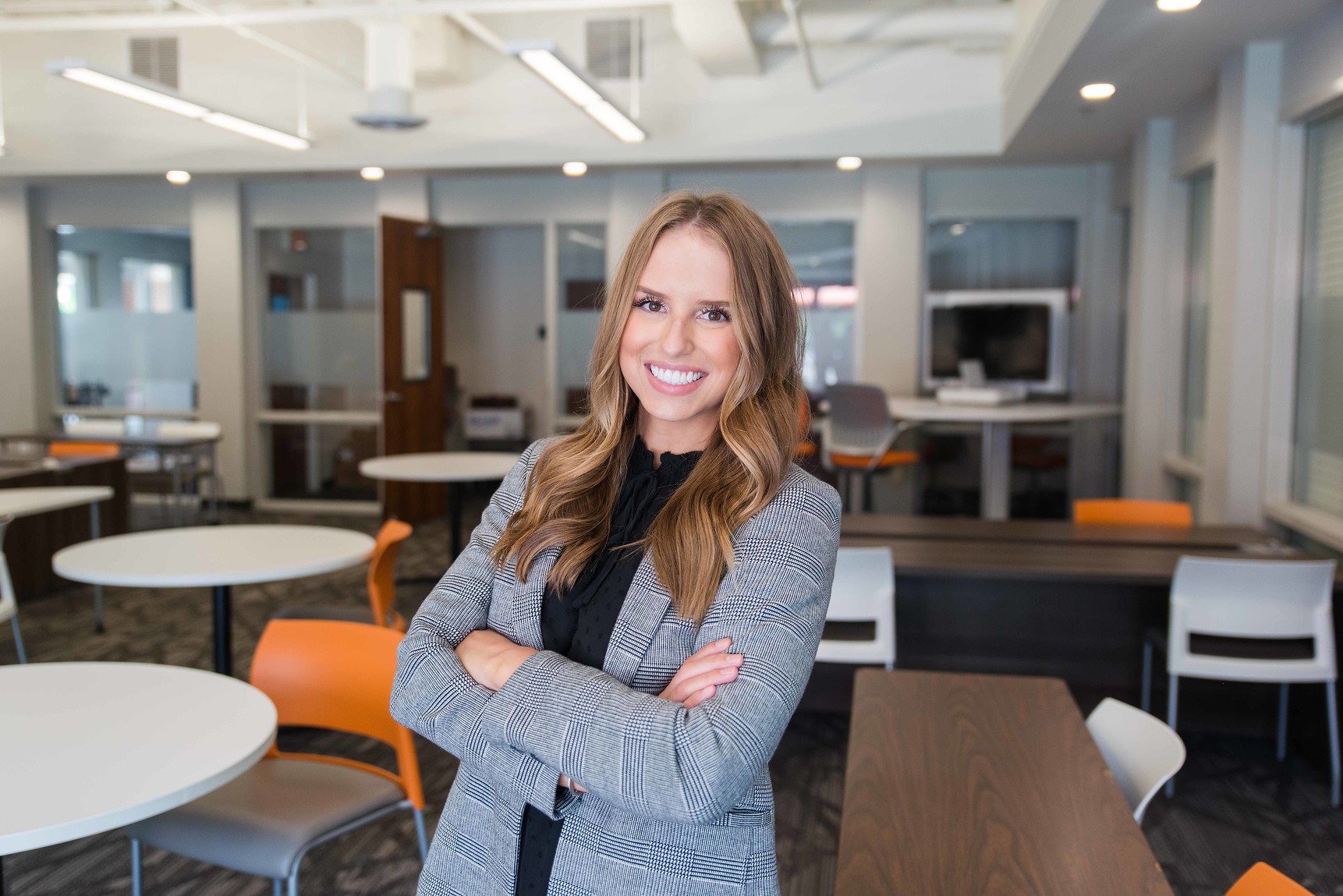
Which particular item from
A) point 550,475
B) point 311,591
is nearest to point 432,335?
point 311,591

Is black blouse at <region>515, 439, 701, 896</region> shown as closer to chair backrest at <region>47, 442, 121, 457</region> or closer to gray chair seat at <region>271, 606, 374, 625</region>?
gray chair seat at <region>271, 606, 374, 625</region>

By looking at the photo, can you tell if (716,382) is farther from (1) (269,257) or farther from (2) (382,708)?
(1) (269,257)

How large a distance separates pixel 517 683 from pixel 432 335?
773 cm

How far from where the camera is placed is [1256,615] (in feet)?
11.2

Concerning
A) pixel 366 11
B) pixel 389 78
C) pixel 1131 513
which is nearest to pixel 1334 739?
pixel 1131 513

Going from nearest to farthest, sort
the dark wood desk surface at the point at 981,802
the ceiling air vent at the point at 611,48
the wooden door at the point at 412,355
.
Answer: the dark wood desk surface at the point at 981,802 → the ceiling air vent at the point at 611,48 → the wooden door at the point at 412,355

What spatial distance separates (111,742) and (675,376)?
120 centimetres

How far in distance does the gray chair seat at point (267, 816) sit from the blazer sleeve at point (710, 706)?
41.0 inches

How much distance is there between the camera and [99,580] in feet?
9.70

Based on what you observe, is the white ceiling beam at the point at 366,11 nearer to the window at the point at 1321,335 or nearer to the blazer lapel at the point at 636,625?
the window at the point at 1321,335

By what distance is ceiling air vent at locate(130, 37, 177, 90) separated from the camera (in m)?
8.14

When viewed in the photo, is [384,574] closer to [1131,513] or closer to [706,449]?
[706,449]

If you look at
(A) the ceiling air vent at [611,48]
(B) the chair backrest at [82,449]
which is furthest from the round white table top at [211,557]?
(A) the ceiling air vent at [611,48]

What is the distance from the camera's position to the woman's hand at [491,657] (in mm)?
1287
